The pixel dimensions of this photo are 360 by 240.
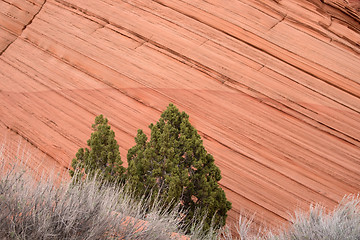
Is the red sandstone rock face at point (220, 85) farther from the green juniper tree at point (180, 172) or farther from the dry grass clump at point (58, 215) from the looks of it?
the dry grass clump at point (58, 215)

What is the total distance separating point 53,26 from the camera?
6.09 metres

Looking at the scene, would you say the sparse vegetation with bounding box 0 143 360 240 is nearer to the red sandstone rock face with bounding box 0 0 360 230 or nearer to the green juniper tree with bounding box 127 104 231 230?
the green juniper tree with bounding box 127 104 231 230

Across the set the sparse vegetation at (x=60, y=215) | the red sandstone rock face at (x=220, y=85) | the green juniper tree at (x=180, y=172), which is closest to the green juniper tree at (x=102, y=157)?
the green juniper tree at (x=180, y=172)

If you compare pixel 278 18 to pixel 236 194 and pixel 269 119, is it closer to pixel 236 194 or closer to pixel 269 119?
pixel 269 119

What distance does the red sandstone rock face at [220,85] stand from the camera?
194 inches

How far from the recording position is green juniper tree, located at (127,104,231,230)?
377 cm

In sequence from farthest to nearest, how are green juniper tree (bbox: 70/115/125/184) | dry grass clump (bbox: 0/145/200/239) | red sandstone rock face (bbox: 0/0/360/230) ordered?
1. red sandstone rock face (bbox: 0/0/360/230)
2. green juniper tree (bbox: 70/115/125/184)
3. dry grass clump (bbox: 0/145/200/239)

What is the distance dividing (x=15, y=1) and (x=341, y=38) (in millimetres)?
5453

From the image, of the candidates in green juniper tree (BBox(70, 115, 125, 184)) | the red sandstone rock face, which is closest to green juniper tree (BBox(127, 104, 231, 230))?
green juniper tree (BBox(70, 115, 125, 184))

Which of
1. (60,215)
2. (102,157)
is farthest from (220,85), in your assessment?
(60,215)

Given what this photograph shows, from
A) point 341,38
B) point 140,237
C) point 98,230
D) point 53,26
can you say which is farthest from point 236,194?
point 53,26

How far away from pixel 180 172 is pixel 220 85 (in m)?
1.91

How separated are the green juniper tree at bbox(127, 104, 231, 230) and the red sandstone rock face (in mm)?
972

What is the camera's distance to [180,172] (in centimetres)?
390
